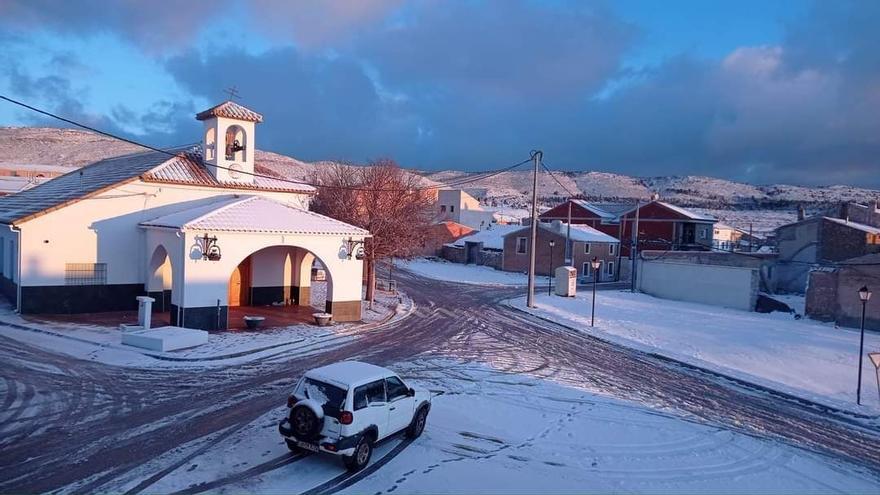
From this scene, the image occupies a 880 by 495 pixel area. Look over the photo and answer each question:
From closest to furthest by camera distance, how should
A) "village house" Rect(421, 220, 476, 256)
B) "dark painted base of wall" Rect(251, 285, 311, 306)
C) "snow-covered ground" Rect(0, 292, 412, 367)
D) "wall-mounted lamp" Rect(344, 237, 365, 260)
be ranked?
"snow-covered ground" Rect(0, 292, 412, 367), "wall-mounted lamp" Rect(344, 237, 365, 260), "dark painted base of wall" Rect(251, 285, 311, 306), "village house" Rect(421, 220, 476, 256)

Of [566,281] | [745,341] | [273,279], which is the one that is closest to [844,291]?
[745,341]

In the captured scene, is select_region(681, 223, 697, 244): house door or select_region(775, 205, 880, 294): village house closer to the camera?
select_region(775, 205, 880, 294): village house

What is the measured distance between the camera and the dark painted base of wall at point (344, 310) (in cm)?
2538

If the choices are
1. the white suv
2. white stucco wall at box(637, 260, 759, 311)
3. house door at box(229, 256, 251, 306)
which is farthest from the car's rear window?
white stucco wall at box(637, 260, 759, 311)

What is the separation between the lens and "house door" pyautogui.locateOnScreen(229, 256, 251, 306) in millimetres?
28234

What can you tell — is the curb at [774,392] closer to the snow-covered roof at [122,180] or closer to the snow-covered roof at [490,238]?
the snow-covered roof at [122,180]

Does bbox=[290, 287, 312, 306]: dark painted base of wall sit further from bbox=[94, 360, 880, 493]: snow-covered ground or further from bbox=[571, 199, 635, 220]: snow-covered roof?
bbox=[571, 199, 635, 220]: snow-covered roof

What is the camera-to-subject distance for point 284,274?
29266 mm

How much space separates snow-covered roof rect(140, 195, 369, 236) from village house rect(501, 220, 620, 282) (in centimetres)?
3349

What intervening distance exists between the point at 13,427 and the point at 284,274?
18.0 meters

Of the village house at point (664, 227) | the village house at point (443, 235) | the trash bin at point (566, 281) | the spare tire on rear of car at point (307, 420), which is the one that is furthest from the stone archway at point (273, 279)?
the village house at point (664, 227)

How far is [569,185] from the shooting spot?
182 meters

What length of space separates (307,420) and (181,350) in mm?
10289

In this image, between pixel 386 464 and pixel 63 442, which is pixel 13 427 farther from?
pixel 386 464
